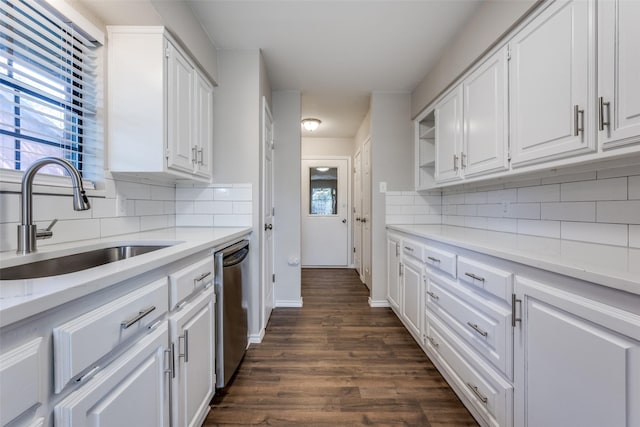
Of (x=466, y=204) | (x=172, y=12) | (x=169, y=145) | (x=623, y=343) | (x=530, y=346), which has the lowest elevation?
(x=530, y=346)

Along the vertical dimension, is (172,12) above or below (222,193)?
above

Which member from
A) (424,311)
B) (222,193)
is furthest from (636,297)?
(222,193)

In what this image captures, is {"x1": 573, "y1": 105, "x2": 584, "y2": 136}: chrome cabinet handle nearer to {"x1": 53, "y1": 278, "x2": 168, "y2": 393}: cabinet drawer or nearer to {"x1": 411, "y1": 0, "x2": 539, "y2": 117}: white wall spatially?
{"x1": 411, "y1": 0, "x2": 539, "y2": 117}: white wall

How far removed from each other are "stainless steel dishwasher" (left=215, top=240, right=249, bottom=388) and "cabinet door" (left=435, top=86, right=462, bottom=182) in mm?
1732

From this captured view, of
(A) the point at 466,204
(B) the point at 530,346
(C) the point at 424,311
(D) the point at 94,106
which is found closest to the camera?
(B) the point at 530,346

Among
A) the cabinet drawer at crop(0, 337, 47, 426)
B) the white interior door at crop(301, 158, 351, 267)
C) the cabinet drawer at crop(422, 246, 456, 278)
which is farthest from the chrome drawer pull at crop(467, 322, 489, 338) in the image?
the white interior door at crop(301, 158, 351, 267)

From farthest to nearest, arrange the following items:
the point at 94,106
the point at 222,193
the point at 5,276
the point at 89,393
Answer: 1. the point at 222,193
2. the point at 94,106
3. the point at 5,276
4. the point at 89,393

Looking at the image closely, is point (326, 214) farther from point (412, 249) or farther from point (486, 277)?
point (486, 277)

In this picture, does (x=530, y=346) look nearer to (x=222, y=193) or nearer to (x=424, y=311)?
(x=424, y=311)

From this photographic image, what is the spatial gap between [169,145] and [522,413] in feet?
6.90

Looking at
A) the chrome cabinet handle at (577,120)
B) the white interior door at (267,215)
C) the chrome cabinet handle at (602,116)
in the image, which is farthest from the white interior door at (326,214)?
Result: the chrome cabinet handle at (602,116)

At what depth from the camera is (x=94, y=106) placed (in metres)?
1.51

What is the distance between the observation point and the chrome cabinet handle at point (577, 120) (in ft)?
3.77

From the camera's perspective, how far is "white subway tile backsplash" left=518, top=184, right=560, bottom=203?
5.13 ft
